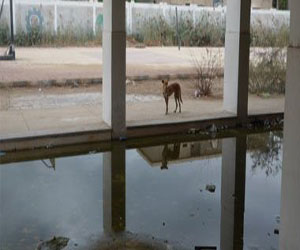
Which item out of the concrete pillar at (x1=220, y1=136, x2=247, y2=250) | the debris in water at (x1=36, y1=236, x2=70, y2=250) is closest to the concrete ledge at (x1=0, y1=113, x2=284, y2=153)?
the concrete pillar at (x1=220, y1=136, x2=247, y2=250)

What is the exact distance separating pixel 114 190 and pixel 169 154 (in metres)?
2.06

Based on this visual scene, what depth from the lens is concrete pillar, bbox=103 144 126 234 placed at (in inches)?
228

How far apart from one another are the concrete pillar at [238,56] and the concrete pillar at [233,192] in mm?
1092

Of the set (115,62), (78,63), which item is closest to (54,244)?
(115,62)

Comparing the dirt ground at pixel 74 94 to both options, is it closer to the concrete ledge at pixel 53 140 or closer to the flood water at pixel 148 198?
the concrete ledge at pixel 53 140

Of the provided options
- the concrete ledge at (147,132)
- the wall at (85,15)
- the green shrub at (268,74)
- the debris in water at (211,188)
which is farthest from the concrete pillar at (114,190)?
the wall at (85,15)

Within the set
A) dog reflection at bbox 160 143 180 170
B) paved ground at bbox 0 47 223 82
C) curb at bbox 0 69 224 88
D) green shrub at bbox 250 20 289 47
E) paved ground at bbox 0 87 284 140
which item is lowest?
dog reflection at bbox 160 143 180 170

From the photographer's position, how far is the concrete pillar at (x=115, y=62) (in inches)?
352

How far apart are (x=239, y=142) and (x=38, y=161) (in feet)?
12.0

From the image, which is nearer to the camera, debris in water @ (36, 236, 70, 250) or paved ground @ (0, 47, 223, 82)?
debris in water @ (36, 236, 70, 250)

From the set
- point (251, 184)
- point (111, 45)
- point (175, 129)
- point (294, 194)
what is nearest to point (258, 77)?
point (175, 129)

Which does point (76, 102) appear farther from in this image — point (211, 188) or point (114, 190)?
point (211, 188)

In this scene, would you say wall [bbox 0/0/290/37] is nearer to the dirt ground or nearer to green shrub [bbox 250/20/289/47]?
green shrub [bbox 250/20/289/47]

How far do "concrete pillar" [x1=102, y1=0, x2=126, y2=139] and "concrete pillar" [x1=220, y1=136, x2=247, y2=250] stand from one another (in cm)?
198
